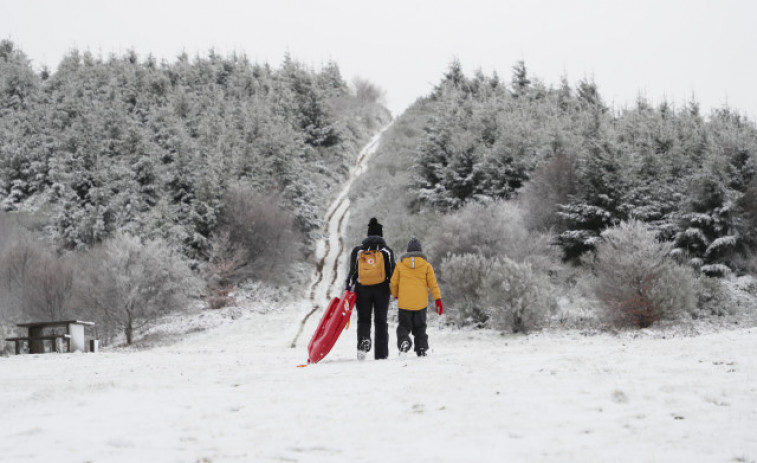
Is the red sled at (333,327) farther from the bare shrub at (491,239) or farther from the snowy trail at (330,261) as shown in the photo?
the bare shrub at (491,239)

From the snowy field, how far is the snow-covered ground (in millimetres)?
18

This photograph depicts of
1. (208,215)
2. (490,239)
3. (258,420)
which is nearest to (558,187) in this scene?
(490,239)

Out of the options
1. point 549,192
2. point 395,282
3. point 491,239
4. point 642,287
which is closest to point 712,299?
point 642,287

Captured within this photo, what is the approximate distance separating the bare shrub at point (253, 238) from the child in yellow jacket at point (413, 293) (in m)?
28.5

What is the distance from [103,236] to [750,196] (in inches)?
1488

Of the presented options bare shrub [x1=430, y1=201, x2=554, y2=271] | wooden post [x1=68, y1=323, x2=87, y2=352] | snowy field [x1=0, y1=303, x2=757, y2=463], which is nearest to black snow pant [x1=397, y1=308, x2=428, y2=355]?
snowy field [x1=0, y1=303, x2=757, y2=463]

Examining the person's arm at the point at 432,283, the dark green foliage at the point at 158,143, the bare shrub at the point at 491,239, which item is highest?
the dark green foliage at the point at 158,143

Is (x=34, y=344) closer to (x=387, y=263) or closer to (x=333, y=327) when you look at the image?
(x=333, y=327)

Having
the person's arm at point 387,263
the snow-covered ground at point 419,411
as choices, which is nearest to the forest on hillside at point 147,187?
the person's arm at point 387,263

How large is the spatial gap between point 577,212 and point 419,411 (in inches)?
1168

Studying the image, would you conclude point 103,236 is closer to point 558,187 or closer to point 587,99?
point 558,187

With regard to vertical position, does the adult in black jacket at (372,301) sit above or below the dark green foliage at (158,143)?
below

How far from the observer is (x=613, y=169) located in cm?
3297

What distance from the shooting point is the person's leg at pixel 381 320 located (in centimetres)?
1019
